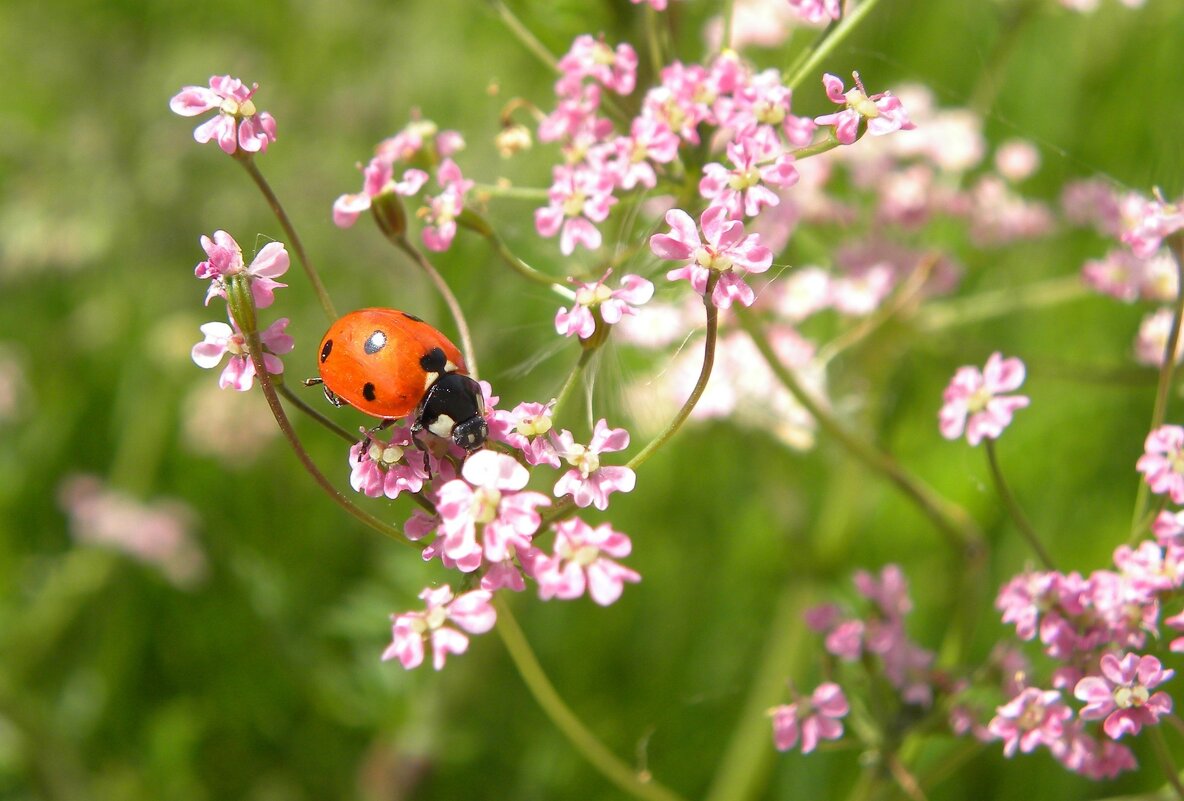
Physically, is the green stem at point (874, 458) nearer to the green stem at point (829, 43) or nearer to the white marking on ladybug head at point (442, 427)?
the green stem at point (829, 43)

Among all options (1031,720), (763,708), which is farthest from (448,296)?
(763,708)

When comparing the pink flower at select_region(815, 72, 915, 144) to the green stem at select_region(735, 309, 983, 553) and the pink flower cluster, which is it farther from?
the pink flower cluster

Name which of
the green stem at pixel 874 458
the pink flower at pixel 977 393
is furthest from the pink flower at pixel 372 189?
the pink flower at pixel 977 393

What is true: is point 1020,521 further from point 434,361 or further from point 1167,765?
point 434,361

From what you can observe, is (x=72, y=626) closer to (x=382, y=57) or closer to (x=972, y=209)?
(x=382, y=57)

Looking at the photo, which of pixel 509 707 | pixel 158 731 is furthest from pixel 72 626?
pixel 509 707

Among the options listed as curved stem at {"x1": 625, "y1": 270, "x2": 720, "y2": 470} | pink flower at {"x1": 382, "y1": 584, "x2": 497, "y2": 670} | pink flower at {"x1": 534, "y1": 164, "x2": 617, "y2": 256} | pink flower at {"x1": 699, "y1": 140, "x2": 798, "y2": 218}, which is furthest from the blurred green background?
pink flower at {"x1": 382, "y1": 584, "x2": 497, "y2": 670}
